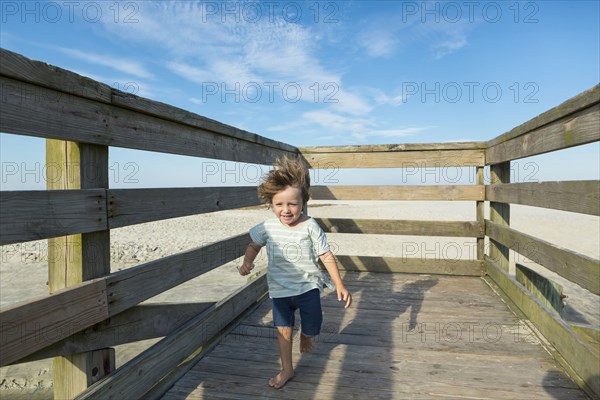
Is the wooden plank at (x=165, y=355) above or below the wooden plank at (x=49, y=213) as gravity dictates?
below

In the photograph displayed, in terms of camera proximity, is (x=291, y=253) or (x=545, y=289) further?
(x=545, y=289)

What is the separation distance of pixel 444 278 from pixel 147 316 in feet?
13.5

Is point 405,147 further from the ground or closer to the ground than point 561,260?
further from the ground

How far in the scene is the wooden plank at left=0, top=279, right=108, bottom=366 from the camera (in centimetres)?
150

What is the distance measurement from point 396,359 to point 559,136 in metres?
1.97

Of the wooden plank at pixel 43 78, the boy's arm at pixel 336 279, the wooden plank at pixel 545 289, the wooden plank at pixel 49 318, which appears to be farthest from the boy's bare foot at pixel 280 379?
the wooden plank at pixel 545 289

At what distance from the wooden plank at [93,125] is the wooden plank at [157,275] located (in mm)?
696

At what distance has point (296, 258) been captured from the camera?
274 cm

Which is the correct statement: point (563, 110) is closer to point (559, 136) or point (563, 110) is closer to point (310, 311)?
point (559, 136)

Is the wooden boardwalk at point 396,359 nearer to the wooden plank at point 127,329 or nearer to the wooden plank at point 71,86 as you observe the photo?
the wooden plank at point 127,329

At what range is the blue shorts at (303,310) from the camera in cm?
273

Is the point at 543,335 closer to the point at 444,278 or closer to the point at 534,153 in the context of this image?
the point at 534,153

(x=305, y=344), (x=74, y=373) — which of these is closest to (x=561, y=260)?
(x=305, y=344)

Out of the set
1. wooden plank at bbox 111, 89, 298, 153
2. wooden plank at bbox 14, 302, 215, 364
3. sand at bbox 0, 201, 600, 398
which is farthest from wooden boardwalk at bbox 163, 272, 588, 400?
sand at bbox 0, 201, 600, 398
